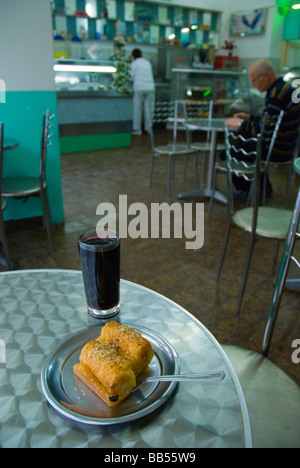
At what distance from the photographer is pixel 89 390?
1.83ft

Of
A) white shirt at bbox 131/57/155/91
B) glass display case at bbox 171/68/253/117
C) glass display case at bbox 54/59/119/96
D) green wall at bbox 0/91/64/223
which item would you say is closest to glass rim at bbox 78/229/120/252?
green wall at bbox 0/91/64/223

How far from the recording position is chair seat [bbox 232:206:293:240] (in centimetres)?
191

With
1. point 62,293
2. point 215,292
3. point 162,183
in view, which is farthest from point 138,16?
point 62,293

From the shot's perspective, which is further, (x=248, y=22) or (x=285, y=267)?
(x=248, y=22)

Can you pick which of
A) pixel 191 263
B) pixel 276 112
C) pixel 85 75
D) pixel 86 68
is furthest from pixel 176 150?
pixel 85 75

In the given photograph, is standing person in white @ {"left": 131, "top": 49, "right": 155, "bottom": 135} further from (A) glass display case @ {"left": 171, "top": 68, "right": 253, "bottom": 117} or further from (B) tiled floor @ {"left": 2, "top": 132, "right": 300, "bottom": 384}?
(B) tiled floor @ {"left": 2, "top": 132, "right": 300, "bottom": 384}

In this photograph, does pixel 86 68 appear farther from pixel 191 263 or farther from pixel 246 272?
pixel 246 272

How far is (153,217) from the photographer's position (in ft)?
11.4

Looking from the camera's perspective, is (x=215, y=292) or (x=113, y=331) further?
(x=215, y=292)

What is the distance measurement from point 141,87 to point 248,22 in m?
4.08

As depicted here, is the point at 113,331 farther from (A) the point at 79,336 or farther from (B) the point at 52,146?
(B) the point at 52,146

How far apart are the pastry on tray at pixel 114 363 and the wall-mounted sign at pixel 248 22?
1040 centimetres

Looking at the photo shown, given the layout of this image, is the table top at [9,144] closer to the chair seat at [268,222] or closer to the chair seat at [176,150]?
the chair seat at [268,222]

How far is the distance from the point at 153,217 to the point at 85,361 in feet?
9.64
